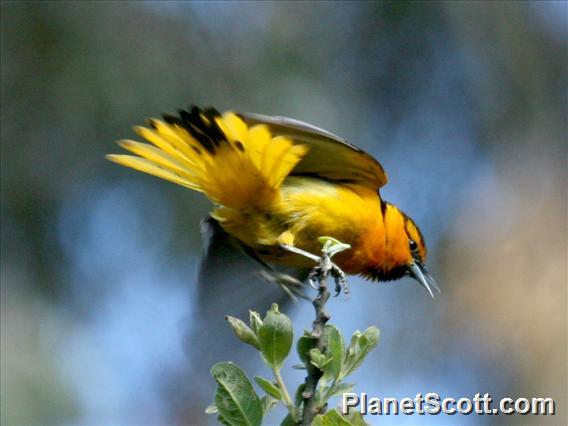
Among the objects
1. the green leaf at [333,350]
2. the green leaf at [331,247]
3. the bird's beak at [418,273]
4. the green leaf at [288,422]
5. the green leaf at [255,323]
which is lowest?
the green leaf at [288,422]

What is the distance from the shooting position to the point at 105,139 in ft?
13.0

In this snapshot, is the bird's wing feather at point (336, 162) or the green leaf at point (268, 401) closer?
the green leaf at point (268, 401)

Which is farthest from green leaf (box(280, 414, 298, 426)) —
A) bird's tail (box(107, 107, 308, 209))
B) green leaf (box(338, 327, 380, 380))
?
bird's tail (box(107, 107, 308, 209))

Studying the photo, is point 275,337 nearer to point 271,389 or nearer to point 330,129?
point 271,389

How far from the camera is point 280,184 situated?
259 cm

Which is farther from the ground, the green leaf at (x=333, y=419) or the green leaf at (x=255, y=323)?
the green leaf at (x=255, y=323)

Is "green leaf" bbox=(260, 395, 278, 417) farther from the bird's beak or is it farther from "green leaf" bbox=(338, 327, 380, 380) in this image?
the bird's beak

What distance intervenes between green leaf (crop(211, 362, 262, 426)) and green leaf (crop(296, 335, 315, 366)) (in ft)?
0.22

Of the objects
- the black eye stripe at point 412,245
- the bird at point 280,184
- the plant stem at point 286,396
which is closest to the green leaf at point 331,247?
the plant stem at point 286,396

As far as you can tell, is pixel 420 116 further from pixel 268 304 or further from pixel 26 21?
pixel 268 304

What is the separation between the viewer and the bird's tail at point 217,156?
2314 millimetres

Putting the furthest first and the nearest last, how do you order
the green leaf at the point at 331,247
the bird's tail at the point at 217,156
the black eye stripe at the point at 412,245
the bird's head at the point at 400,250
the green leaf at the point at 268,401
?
1. the black eye stripe at the point at 412,245
2. the bird's head at the point at 400,250
3. the bird's tail at the point at 217,156
4. the green leaf at the point at 331,247
5. the green leaf at the point at 268,401

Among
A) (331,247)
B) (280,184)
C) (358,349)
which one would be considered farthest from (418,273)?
(358,349)

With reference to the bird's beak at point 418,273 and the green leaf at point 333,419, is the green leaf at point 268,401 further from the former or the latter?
the bird's beak at point 418,273
